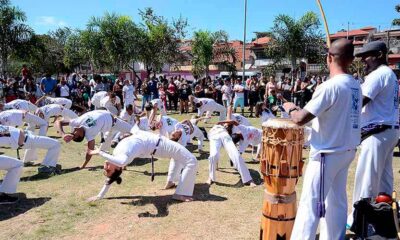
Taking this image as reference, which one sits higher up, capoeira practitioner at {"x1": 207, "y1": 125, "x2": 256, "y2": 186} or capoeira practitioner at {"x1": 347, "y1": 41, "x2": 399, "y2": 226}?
capoeira practitioner at {"x1": 347, "y1": 41, "x2": 399, "y2": 226}

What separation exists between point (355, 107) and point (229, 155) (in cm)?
399

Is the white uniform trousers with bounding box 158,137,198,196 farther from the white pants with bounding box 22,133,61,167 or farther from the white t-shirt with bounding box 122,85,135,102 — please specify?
the white t-shirt with bounding box 122,85,135,102

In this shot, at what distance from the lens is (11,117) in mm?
9711

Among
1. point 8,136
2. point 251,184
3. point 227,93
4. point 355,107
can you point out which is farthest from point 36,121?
point 227,93

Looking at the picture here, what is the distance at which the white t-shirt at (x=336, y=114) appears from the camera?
3.38 m

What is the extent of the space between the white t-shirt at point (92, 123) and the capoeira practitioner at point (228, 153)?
2.57 meters

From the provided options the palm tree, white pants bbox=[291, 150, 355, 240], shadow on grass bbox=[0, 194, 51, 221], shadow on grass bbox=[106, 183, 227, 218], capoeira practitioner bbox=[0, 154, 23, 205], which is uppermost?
the palm tree

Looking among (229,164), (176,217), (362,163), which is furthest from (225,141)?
(362,163)

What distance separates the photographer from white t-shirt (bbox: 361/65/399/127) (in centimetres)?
433

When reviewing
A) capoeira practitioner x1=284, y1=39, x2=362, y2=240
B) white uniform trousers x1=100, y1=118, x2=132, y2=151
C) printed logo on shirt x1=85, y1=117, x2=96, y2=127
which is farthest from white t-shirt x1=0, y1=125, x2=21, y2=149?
capoeira practitioner x1=284, y1=39, x2=362, y2=240

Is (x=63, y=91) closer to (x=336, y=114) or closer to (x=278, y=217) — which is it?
(x=278, y=217)

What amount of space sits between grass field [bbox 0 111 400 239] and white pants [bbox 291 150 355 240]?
57.3 inches

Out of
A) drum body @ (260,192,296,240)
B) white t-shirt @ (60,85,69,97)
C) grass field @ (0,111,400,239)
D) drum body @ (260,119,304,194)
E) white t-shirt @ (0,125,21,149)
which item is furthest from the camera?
white t-shirt @ (60,85,69,97)

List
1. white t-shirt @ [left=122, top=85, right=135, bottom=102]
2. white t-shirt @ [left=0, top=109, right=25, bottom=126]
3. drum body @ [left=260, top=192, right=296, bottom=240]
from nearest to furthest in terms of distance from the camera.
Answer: drum body @ [left=260, top=192, right=296, bottom=240]
white t-shirt @ [left=0, top=109, right=25, bottom=126]
white t-shirt @ [left=122, top=85, right=135, bottom=102]
